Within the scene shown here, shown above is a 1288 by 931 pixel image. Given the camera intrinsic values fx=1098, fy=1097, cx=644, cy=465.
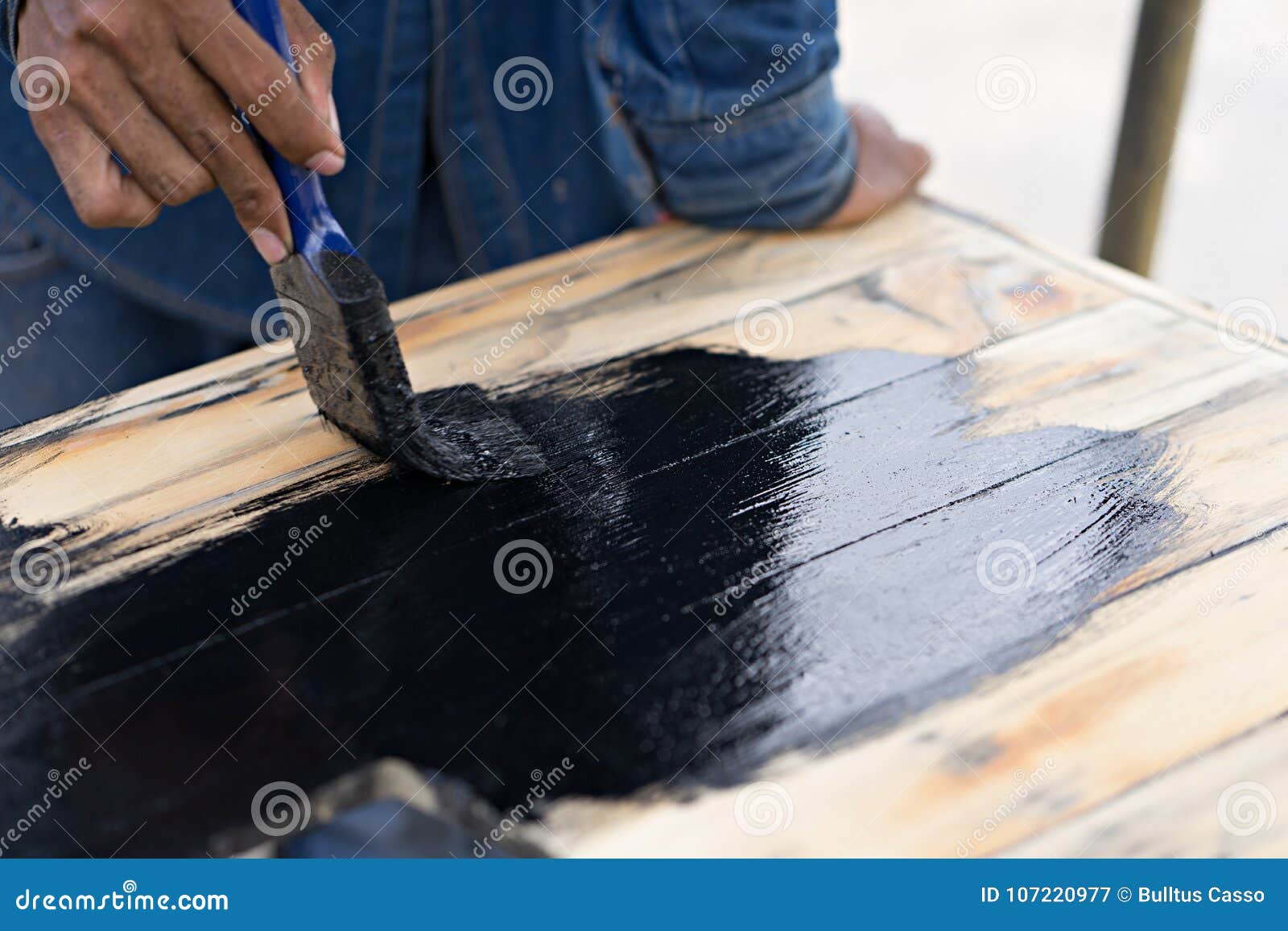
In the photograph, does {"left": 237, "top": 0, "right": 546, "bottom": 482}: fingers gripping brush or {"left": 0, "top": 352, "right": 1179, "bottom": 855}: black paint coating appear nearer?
{"left": 0, "top": 352, "right": 1179, "bottom": 855}: black paint coating

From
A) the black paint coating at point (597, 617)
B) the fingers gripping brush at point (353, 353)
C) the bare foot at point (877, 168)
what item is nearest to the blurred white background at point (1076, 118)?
the bare foot at point (877, 168)

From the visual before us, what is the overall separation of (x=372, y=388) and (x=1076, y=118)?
13.9ft

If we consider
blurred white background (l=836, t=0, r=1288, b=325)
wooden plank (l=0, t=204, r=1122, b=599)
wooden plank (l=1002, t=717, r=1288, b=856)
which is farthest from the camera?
blurred white background (l=836, t=0, r=1288, b=325)

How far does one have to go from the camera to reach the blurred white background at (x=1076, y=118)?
4.00 metres

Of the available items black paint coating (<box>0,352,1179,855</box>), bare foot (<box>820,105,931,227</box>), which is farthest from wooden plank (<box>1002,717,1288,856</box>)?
bare foot (<box>820,105,931,227</box>)

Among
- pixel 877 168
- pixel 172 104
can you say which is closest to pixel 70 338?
pixel 172 104

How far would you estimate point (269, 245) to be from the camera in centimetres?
122

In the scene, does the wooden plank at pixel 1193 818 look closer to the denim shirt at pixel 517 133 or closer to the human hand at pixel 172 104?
the human hand at pixel 172 104

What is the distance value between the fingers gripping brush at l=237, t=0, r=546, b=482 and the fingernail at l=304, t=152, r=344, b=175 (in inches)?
0.4

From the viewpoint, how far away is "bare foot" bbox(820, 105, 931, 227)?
1.86 m

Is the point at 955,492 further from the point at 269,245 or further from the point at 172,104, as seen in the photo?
the point at 172,104

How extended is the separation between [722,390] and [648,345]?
0.53 ft

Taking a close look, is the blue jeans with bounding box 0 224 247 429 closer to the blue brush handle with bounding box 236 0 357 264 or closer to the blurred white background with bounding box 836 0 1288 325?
the blue brush handle with bounding box 236 0 357 264
